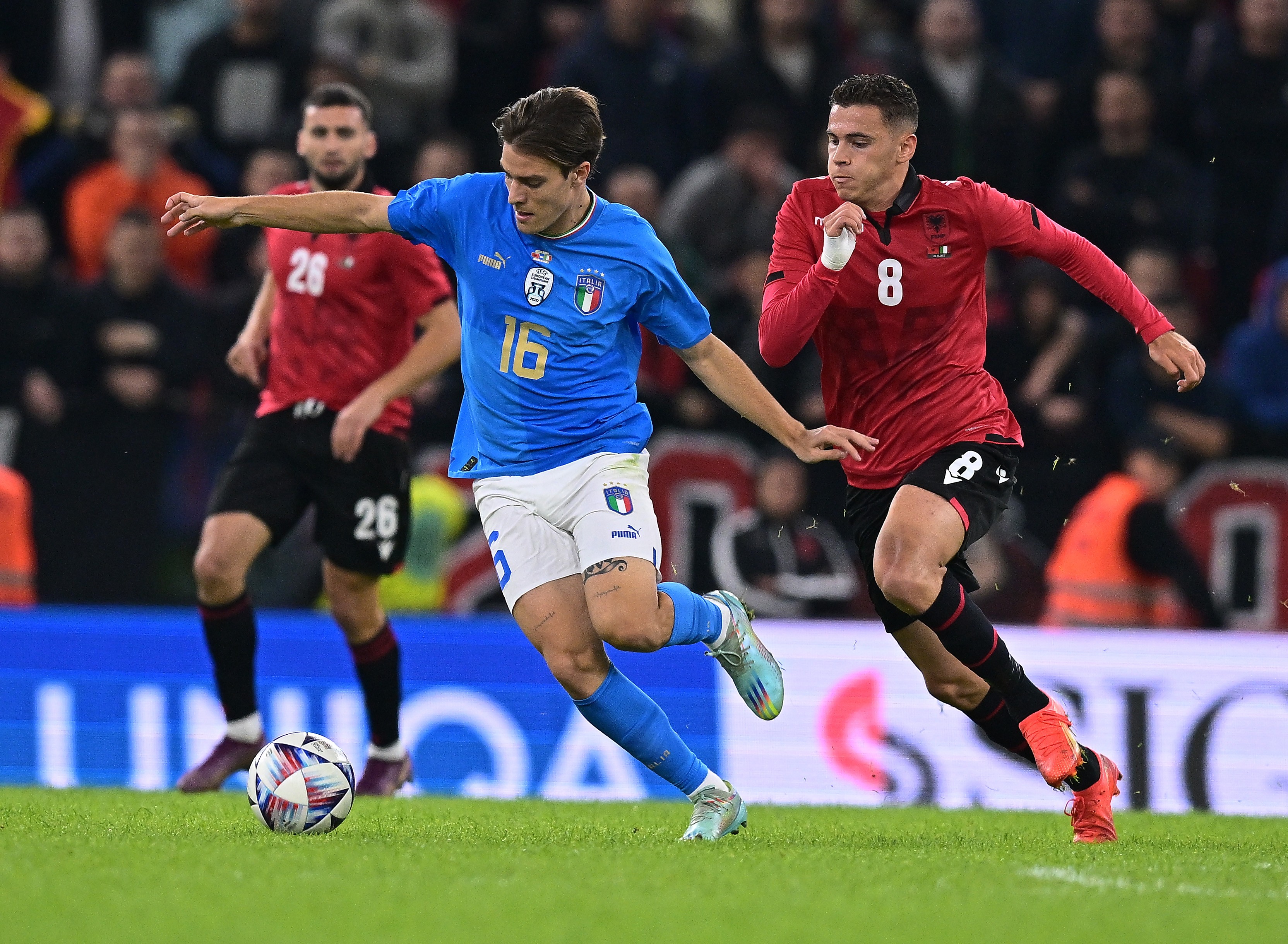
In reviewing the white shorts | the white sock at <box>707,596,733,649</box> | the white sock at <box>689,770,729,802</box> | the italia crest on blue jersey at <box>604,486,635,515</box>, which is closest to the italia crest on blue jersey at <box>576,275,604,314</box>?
the white shorts

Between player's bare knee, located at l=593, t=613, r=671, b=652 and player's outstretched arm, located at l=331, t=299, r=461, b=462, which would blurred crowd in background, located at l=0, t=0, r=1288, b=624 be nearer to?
player's outstretched arm, located at l=331, t=299, r=461, b=462

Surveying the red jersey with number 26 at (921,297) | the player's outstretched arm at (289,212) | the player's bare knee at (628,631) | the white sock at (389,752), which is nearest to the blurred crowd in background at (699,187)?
the white sock at (389,752)

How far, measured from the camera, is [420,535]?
388 inches

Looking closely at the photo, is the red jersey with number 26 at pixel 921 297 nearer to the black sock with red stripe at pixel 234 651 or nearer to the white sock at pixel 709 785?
the white sock at pixel 709 785

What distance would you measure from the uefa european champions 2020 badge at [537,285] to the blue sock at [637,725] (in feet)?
3.90

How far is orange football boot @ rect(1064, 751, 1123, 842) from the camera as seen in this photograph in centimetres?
586

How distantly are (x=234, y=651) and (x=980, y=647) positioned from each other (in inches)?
124

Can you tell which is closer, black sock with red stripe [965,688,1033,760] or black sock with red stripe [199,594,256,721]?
black sock with red stripe [965,688,1033,760]

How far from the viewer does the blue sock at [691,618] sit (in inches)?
221

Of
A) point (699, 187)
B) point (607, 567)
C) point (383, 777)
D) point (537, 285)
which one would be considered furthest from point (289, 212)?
point (699, 187)

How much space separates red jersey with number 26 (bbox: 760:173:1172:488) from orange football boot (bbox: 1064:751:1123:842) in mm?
1166

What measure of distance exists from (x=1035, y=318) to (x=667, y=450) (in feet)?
7.32

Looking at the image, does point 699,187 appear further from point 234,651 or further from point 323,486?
point 234,651

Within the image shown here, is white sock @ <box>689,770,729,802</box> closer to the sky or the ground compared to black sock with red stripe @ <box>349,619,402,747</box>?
closer to the sky
